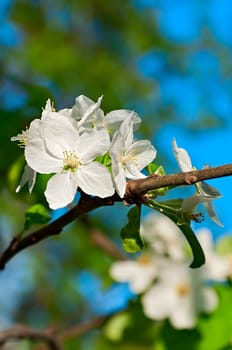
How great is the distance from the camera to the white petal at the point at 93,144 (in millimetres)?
592

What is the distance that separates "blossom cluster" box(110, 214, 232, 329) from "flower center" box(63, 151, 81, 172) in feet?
2.00

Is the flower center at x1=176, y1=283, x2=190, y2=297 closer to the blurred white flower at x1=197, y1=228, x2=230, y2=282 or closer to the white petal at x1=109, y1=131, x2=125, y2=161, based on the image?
the blurred white flower at x1=197, y1=228, x2=230, y2=282

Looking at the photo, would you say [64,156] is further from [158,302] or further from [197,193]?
[158,302]

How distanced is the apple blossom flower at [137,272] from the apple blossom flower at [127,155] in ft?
2.21

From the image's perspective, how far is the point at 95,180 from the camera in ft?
1.86

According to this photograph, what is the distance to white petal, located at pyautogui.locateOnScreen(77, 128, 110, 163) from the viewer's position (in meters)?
0.59

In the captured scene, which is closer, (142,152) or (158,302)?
(142,152)

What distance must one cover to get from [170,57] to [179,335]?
180 centimetres

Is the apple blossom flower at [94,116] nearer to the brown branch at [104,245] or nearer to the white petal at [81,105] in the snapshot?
the white petal at [81,105]

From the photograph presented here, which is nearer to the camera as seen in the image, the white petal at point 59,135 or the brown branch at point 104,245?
the white petal at point 59,135

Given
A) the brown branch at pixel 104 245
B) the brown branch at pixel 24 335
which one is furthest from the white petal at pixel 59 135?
the brown branch at pixel 104 245

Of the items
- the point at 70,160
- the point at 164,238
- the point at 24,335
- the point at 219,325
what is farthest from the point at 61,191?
the point at 164,238

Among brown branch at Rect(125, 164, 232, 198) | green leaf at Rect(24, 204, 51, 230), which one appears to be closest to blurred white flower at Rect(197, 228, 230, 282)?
green leaf at Rect(24, 204, 51, 230)

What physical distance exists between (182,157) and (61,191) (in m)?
0.11
